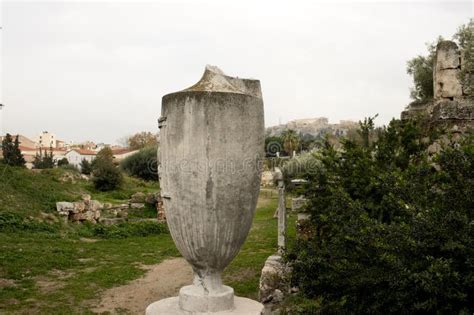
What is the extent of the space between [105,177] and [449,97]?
17047 mm

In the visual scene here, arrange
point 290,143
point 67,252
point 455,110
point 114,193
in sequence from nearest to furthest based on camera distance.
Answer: point 455,110
point 67,252
point 114,193
point 290,143

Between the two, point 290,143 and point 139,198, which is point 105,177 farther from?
point 290,143

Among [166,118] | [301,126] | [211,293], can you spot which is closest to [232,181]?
[166,118]

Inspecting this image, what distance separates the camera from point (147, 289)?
26.2 ft

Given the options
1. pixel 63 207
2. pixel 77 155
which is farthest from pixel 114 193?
pixel 77 155

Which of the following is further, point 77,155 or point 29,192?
point 77,155

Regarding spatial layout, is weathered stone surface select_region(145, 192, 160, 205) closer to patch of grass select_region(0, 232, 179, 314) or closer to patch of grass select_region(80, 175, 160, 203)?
patch of grass select_region(80, 175, 160, 203)

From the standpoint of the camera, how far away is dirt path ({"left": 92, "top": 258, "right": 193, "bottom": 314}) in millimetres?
6914

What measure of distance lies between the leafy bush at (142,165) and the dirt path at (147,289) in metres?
21.8

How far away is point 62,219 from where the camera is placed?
1380 cm

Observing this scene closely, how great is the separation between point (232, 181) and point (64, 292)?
5485mm

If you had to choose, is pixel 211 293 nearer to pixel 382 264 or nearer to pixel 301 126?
pixel 382 264

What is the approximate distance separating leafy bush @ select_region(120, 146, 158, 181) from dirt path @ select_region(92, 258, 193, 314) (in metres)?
21.8

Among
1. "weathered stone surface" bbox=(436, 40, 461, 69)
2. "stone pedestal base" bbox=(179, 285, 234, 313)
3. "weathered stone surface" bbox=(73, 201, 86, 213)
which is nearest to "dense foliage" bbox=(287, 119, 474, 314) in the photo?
"stone pedestal base" bbox=(179, 285, 234, 313)
